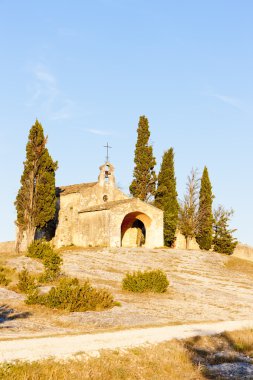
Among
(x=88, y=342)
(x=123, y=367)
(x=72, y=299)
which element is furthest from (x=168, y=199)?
(x=123, y=367)

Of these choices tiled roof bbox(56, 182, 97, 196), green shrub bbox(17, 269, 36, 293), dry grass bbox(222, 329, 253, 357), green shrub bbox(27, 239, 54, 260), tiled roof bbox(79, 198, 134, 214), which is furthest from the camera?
tiled roof bbox(56, 182, 97, 196)

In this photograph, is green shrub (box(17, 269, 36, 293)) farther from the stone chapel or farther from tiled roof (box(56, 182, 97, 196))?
tiled roof (box(56, 182, 97, 196))

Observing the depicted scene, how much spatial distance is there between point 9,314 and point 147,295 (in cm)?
795

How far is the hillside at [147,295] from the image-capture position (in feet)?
49.5

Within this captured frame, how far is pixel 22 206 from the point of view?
1687 inches

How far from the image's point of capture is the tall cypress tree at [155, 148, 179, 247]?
4949 centimetres

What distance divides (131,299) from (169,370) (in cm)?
1084

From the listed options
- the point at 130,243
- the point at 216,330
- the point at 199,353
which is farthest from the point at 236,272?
the point at 199,353

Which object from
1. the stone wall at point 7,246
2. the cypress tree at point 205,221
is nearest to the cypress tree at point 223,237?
the cypress tree at point 205,221

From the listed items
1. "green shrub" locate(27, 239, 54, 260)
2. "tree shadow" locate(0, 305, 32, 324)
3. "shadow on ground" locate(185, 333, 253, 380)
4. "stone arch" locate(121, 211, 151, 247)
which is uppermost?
"stone arch" locate(121, 211, 151, 247)

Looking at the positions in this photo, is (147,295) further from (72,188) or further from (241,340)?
(72,188)

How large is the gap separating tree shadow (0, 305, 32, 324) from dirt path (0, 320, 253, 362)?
4595 millimetres

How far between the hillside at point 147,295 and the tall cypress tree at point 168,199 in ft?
25.1

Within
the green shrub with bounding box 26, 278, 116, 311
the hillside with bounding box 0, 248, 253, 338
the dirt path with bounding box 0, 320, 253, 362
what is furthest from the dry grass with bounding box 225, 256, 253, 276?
the dirt path with bounding box 0, 320, 253, 362
